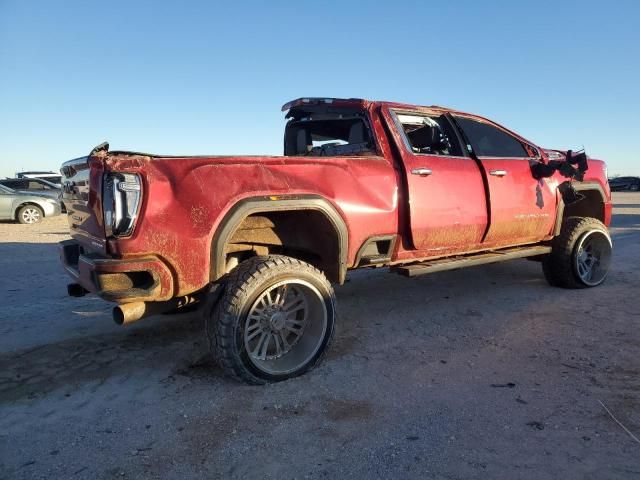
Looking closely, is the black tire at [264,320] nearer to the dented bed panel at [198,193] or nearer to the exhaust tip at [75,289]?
the dented bed panel at [198,193]

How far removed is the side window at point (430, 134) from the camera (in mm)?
3928

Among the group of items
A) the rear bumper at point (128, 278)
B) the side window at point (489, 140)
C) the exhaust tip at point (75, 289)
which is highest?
the side window at point (489, 140)

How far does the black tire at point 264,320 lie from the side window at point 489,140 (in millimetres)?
2328

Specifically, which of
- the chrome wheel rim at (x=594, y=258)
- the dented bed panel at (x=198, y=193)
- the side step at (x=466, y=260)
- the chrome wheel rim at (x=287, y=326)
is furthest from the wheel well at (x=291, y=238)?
the chrome wheel rim at (x=594, y=258)

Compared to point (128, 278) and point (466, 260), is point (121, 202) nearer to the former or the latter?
point (128, 278)

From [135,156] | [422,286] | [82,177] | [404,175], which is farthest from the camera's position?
[422,286]

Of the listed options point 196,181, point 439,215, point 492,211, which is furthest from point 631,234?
point 196,181

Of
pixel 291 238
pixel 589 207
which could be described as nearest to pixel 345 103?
pixel 291 238

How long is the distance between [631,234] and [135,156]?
1079 centimetres

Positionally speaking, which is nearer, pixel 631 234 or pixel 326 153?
pixel 326 153

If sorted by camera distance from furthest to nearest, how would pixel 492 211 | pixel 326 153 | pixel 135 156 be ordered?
pixel 326 153 < pixel 492 211 < pixel 135 156

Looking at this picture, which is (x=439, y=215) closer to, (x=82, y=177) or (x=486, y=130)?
(x=486, y=130)

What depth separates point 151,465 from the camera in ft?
6.88

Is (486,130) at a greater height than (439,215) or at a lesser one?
greater
